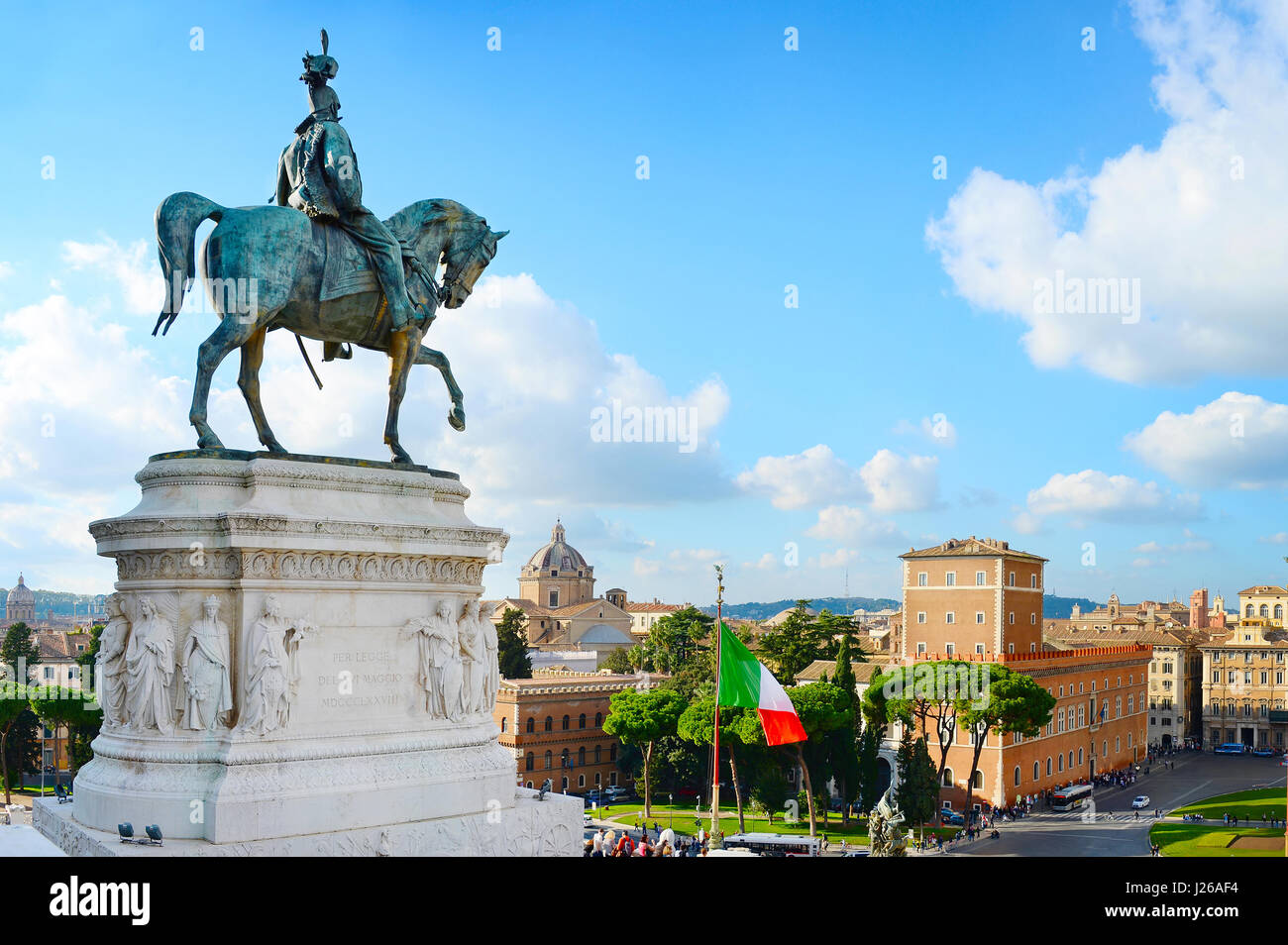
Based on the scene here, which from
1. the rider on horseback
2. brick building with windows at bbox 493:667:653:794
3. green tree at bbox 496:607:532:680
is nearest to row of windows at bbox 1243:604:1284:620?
brick building with windows at bbox 493:667:653:794

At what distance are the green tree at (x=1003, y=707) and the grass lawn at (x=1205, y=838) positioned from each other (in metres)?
7.07

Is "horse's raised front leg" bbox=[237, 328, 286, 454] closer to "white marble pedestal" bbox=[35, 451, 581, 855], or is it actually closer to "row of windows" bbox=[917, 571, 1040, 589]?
"white marble pedestal" bbox=[35, 451, 581, 855]

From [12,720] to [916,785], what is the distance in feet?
133

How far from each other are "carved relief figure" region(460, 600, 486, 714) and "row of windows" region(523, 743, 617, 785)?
55.1 m

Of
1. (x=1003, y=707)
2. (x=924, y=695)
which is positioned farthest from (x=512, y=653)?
Answer: (x=1003, y=707)

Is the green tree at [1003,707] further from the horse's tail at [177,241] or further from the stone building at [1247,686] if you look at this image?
the stone building at [1247,686]

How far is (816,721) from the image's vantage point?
53.0 metres

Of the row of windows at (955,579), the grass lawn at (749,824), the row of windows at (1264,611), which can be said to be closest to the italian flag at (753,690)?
the grass lawn at (749,824)

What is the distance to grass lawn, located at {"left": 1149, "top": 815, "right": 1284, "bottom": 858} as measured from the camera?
126ft

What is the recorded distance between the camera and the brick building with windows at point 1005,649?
59.9 m

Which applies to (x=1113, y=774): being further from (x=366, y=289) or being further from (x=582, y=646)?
(x=366, y=289)

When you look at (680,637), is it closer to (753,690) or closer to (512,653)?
(512,653)
